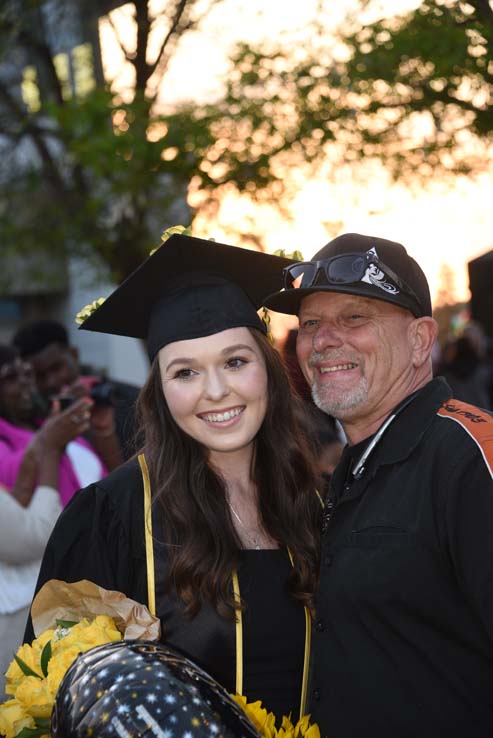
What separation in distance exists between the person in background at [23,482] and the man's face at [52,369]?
1.57 feet

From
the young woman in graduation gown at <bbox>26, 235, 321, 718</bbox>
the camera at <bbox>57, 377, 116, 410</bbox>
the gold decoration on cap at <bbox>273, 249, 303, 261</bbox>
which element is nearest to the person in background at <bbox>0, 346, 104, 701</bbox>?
the camera at <bbox>57, 377, 116, 410</bbox>

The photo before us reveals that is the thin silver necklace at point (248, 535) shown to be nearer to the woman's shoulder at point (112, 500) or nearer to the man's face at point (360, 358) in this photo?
the woman's shoulder at point (112, 500)

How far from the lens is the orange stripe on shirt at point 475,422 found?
96.4 inches

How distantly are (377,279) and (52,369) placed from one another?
140 inches

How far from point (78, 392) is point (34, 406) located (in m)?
0.49

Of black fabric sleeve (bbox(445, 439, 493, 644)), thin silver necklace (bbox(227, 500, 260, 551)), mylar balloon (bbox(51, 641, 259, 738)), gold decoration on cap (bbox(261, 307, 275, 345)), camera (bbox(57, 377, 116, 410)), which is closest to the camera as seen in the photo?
mylar balloon (bbox(51, 641, 259, 738))

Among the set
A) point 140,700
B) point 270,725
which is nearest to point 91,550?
point 270,725

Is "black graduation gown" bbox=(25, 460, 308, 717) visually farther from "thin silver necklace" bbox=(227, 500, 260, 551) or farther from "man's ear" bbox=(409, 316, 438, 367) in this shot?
"man's ear" bbox=(409, 316, 438, 367)

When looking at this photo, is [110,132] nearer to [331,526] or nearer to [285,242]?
[285,242]

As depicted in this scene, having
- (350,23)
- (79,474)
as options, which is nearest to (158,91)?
(350,23)

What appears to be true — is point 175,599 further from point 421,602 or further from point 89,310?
point 89,310

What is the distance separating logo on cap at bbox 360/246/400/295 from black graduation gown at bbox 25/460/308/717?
0.95 m

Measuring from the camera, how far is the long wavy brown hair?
9.47 ft

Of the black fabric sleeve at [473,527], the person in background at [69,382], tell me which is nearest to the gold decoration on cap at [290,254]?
the black fabric sleeve at [473,527]
